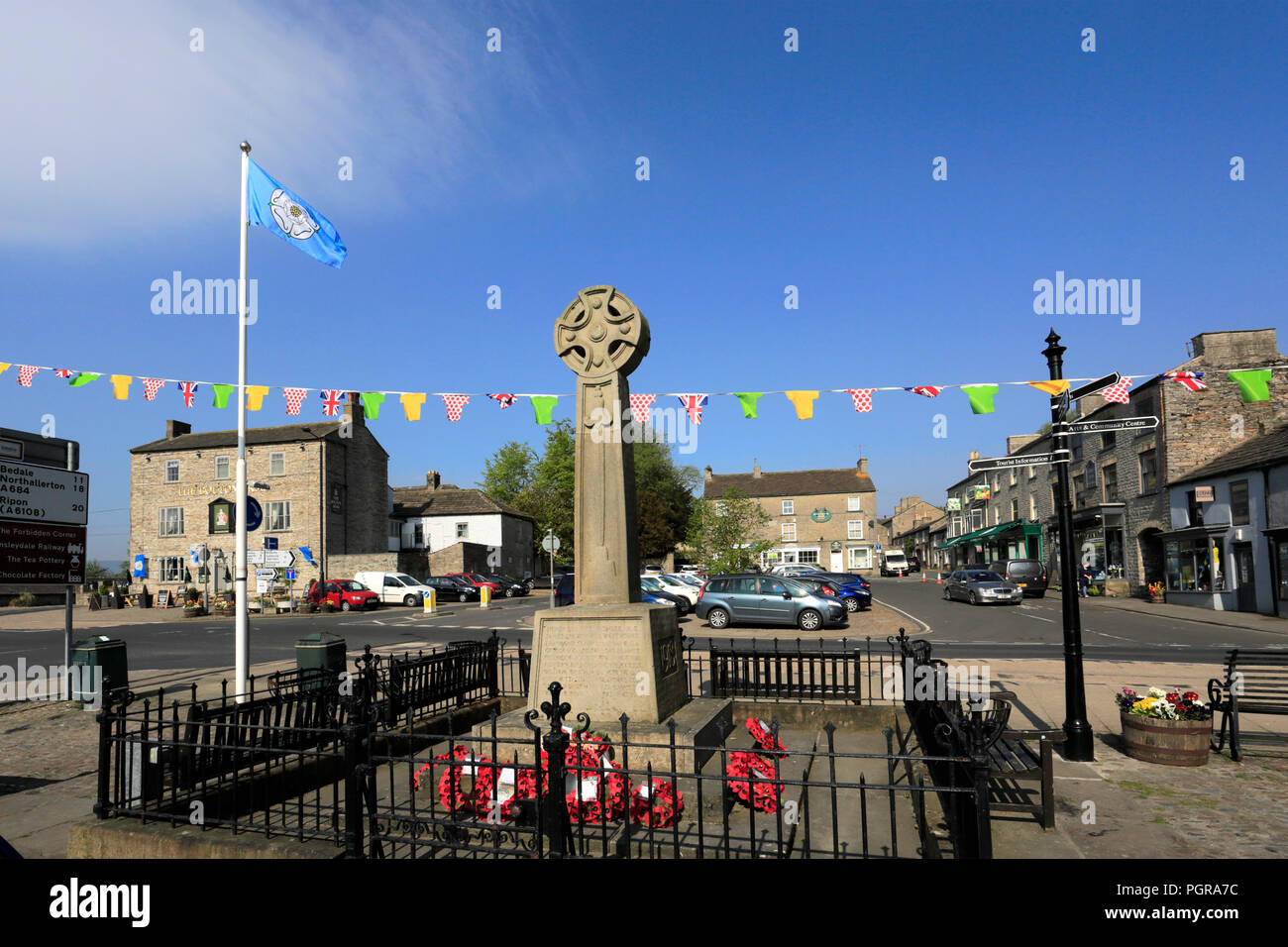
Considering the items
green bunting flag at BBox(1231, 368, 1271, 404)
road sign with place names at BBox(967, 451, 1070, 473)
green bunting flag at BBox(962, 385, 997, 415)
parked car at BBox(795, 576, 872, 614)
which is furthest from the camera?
parked car at BBox(795, 576, 872, 614)

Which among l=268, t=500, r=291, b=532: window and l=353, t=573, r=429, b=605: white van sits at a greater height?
l=268, t=500, r=291, b=532: window

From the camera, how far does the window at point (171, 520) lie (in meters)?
44.2

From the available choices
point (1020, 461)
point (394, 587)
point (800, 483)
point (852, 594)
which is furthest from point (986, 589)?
point (800, 483)

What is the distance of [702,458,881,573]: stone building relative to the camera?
7131 cm

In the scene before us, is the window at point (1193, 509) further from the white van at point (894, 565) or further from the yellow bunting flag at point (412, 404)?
the white van at point (894, 565)

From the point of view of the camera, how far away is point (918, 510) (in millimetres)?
105375

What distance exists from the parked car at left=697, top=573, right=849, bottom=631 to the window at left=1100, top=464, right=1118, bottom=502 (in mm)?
20022

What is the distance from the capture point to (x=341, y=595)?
119 ft

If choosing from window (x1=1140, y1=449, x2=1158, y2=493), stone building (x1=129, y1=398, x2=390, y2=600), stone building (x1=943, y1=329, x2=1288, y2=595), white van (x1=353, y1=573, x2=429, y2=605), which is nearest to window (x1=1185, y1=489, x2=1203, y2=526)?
stone building (x1=943, y1=329, x2=1288, y2=595)

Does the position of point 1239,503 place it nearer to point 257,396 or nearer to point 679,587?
point 679,587

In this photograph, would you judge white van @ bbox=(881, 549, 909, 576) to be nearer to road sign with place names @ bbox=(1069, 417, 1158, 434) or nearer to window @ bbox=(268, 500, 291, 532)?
window @ bbox=(268, 500, 291, 532)

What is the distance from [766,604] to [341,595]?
23083mm
